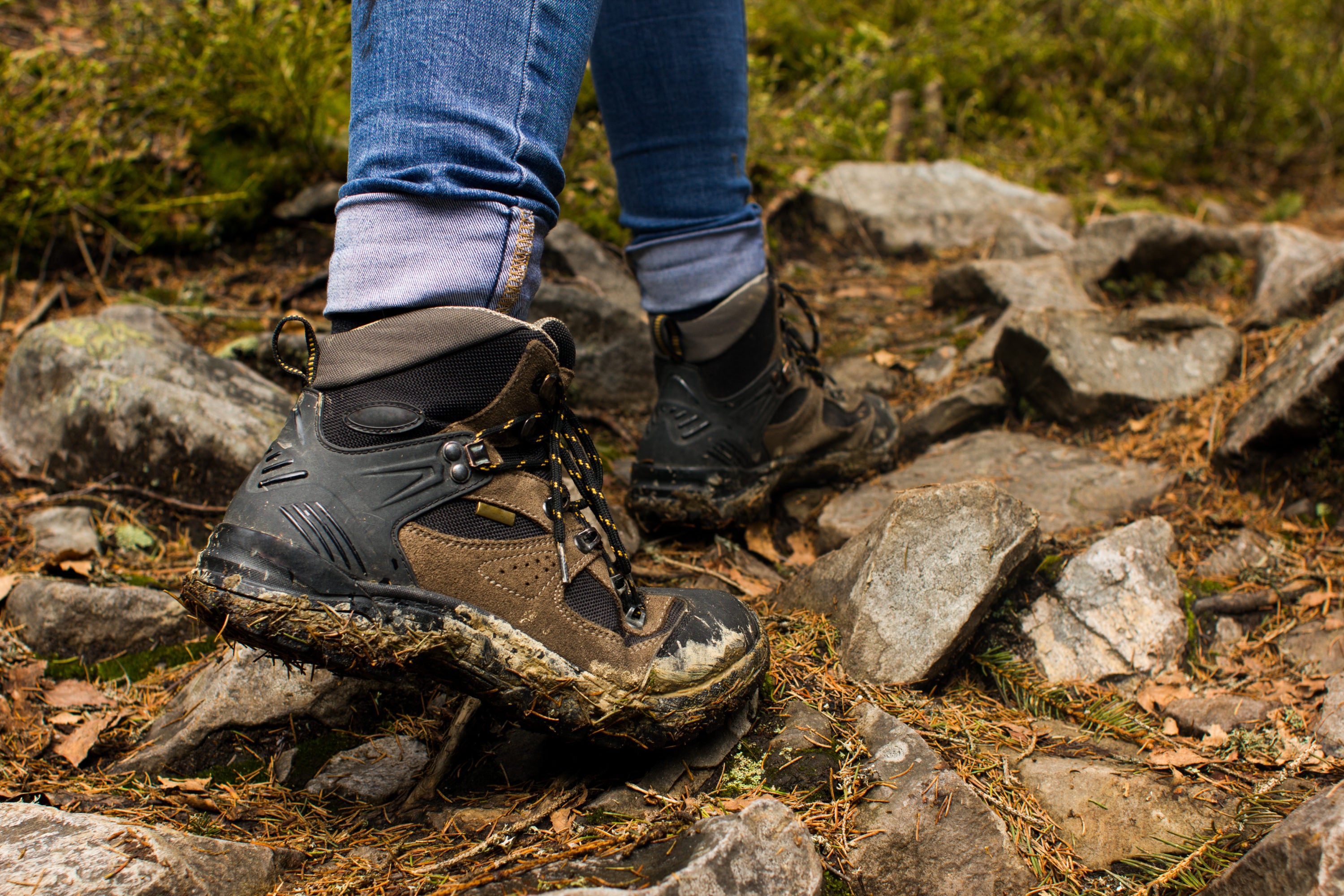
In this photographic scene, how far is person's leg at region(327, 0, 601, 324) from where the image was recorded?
1271 millimetres

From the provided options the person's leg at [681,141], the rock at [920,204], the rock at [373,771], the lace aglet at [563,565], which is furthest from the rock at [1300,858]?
the rock at [920,204]

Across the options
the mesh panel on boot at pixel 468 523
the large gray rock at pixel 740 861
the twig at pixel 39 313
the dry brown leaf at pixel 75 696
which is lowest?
the dry brown leaf at pixel 75 696

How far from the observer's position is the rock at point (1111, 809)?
1440 mm

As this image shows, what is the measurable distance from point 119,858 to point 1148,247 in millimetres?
4538

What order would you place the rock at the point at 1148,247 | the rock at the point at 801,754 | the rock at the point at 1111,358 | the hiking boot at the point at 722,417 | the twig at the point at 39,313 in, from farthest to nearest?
the rock at the point at 1148,247
the twig at the point at 39,313
the rock at the point at 1111,358
the hiking boot at the point at 722,417
the rock at the point at 801,754

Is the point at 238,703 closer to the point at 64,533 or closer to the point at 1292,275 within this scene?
the point at 64,533

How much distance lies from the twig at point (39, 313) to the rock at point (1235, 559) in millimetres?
4170

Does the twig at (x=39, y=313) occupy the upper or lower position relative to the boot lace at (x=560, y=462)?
lower

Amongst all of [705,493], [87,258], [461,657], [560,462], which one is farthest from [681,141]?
[87,258]

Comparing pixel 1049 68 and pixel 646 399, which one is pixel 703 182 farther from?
pixel 1049 68

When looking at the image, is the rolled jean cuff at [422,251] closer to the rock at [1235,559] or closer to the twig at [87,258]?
the rock at [1235,559]

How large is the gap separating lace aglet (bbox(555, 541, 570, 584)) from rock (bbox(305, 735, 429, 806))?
1.67 feet

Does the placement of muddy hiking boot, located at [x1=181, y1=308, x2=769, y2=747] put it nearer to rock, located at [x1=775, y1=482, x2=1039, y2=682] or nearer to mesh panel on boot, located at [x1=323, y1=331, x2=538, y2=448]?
mesh panel on boot, located at [x1=323, y1=331, x2=538, y2=448]

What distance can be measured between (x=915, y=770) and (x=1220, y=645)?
3.63ft
